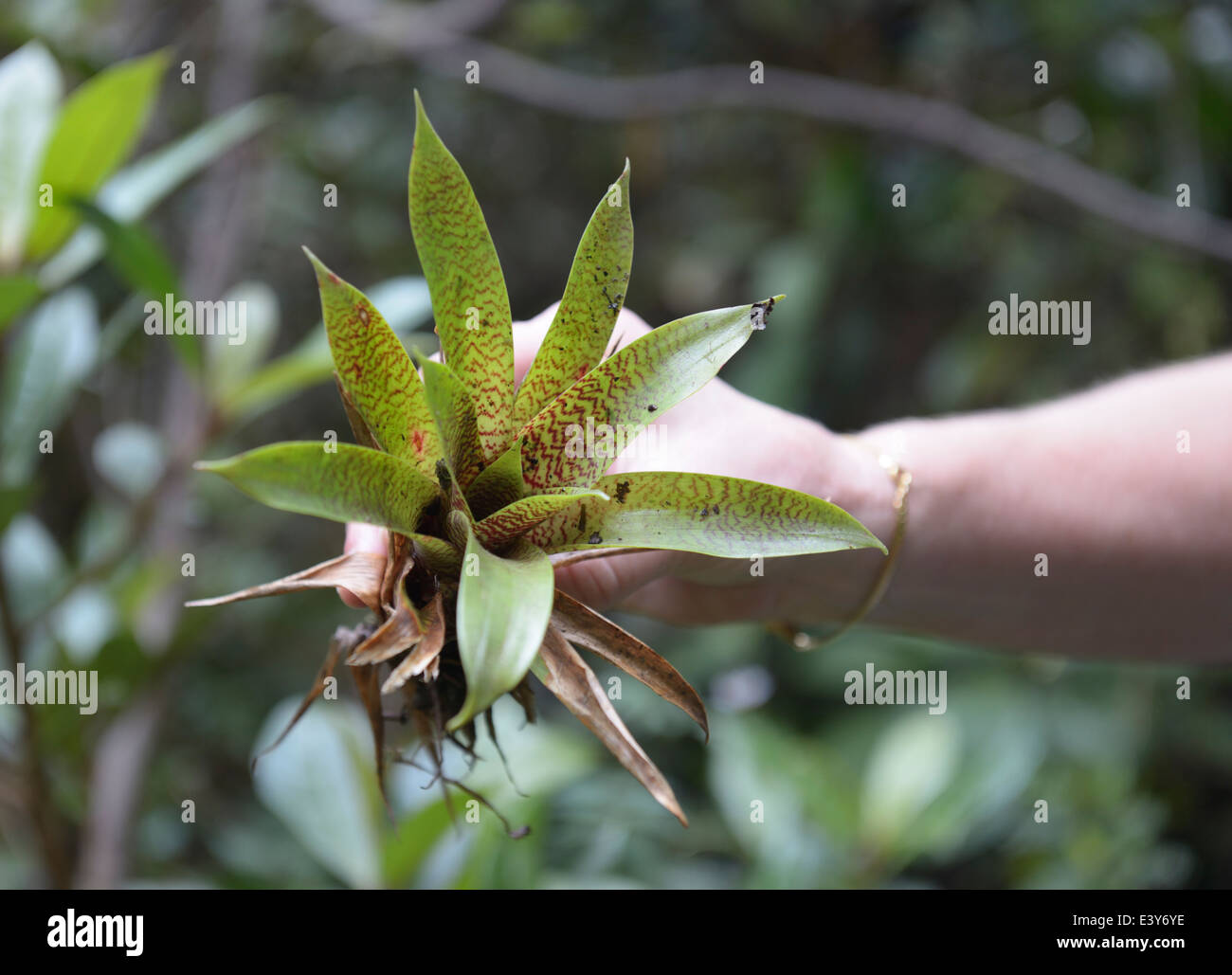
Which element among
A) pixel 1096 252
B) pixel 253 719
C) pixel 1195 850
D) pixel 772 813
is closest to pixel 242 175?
pixel 253 719

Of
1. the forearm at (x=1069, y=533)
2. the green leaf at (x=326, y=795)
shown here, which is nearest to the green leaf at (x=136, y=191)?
the green leaf at (x=326, y=795)

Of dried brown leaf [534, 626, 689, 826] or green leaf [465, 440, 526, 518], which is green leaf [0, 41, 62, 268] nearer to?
green leaf [465, 440, 526, 518]

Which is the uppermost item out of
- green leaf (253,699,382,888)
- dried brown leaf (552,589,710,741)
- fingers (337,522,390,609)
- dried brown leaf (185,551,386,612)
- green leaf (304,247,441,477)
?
green leaf (304,247,441,477)

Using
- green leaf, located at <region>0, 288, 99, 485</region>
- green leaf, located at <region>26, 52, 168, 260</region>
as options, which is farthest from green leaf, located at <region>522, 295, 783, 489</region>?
green leaf, located at <region>0, 288, 99, 485</region>

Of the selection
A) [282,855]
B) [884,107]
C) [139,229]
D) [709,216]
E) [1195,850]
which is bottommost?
[1195,850]

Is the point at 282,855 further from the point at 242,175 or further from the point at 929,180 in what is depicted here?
the point at 929,180
